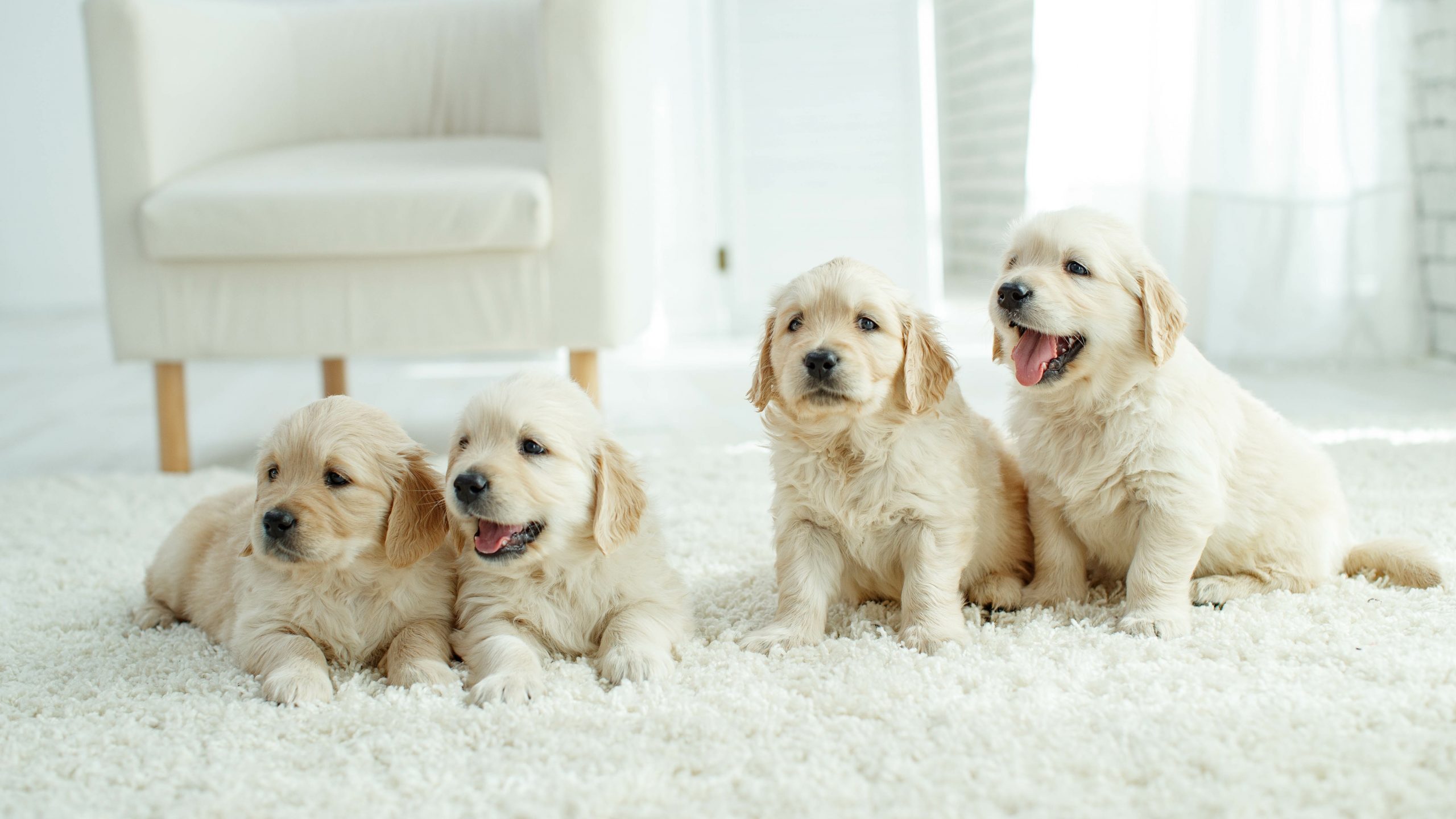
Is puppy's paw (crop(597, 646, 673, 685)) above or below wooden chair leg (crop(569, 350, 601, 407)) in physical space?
below

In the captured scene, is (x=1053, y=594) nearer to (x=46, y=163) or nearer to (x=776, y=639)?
(x=776, y=639)

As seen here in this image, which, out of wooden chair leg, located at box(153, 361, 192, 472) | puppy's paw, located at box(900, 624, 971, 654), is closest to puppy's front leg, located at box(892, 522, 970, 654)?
puppy's paw, located at box(900, 624, 971, 654)

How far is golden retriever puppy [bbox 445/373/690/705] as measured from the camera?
5.01 feet

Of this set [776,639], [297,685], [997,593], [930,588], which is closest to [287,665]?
[297,685]

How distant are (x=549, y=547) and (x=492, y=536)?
0.26 ft

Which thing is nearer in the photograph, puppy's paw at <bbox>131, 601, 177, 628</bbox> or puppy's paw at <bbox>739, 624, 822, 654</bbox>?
puppy's paw at <bbox>739, 624, 822, 654</bbox>

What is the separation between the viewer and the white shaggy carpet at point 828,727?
1.17 m

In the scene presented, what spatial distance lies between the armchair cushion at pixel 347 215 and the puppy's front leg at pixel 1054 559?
1.59 meters

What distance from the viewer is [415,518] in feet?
5.29

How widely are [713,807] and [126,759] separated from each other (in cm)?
70

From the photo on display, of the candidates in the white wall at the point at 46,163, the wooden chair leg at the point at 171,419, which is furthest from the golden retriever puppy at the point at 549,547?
the white wall at the point at 46,163

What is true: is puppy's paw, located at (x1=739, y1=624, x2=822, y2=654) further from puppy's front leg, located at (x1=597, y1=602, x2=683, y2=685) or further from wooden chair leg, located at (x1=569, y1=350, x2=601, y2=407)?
wooden chair leg, located at (x1=569, y1=350, x2=601, y2=407)

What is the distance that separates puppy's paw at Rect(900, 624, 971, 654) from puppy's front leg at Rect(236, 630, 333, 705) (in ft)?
2.59

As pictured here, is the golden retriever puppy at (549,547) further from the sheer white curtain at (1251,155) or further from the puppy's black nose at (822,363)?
the sheer white curtain at (1251,155)
